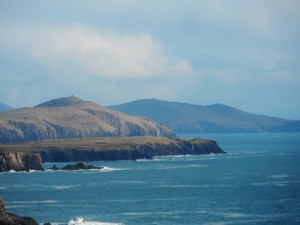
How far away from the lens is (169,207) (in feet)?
320

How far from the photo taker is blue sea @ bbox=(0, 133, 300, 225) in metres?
88.6

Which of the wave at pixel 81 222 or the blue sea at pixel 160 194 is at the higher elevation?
the blue sea at pixel 160 194

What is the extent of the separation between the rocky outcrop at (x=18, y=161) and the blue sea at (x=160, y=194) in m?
A: 4.43

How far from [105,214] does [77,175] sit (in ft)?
187

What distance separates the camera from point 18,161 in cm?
15950

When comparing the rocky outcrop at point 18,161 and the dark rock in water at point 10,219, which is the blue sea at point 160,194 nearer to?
the rocky outcrop at point 18,161

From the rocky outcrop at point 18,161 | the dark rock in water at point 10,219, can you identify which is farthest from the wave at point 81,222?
the rocky outcrop at point 18,161

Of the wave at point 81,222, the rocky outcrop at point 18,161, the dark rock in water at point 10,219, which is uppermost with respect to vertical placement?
the rocky outcrop at point 18,161

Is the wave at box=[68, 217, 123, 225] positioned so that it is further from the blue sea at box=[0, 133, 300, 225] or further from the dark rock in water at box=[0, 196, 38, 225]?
the dark rock in water at box=[0, 196, 38, 225]

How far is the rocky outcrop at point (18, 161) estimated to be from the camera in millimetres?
156750

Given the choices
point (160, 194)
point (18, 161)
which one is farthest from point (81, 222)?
point (18, 161)

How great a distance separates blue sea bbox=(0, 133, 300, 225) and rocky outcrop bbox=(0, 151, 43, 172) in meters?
4.43

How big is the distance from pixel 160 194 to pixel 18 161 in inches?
2081

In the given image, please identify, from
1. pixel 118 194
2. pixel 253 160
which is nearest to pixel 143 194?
pixel 118 194
